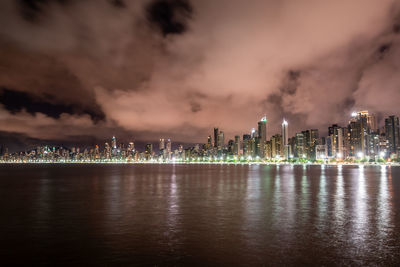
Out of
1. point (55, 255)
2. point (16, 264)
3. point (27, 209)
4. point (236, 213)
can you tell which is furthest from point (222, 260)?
point (27, 209)

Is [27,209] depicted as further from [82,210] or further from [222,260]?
[222,260]

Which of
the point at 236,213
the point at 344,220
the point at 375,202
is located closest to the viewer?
the point at 344,220

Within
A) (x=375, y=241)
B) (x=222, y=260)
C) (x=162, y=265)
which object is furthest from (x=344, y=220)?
(x=162, y=265)

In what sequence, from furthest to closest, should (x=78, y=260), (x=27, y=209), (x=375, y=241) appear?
(x=27, y=209) → (x=375, y=241) → (x=78, y=260)

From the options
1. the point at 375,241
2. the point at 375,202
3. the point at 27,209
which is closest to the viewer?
the point at 375,241

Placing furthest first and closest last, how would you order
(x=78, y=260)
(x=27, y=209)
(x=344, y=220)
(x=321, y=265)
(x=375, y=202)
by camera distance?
(x=375, y=202) → (x=27, y=209) → (x=344, y=220) → (x=78, y=260) → (x=321, y=265)

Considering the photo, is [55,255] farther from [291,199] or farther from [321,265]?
[291,199]

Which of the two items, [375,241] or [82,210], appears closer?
[375,241]

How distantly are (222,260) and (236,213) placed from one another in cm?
1631

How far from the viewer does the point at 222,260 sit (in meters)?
18.9

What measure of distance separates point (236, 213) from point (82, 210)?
17533 mm

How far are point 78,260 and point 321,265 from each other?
14.2 metres

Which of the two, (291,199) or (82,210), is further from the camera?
(291,199)

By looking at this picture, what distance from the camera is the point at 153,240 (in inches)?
930
